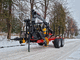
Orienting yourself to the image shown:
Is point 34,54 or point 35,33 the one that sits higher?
point 35,33

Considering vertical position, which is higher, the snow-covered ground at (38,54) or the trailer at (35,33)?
the trailer at (35,33)

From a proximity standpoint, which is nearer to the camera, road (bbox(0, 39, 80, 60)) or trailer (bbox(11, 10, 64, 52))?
road (bbox(0, 39, 80, 60))

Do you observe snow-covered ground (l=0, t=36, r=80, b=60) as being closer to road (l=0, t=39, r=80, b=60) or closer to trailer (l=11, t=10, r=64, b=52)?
road (l=0, t=39, r=80, b=60)

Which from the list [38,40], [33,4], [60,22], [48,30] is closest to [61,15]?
[60,22]

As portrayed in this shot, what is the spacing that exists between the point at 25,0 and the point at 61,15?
1817cm

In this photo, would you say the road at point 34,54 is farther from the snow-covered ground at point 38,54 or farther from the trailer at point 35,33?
the trailer at point 35,33

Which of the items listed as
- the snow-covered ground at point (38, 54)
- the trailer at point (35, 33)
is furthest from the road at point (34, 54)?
the trailer at point (35, 33)

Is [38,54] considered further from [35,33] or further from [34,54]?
[35,33]

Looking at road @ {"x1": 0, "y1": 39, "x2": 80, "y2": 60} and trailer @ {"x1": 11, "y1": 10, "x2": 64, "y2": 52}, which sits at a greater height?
trailer @ {"x1": 11, "y1": 10, "x2": 64, "y2": 52}

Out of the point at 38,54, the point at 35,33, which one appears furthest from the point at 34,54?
the point at 35,33

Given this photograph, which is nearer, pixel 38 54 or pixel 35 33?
pixel 38 54

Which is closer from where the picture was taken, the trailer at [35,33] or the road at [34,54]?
the road at [34,54]

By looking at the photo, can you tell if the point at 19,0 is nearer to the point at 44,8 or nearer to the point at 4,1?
the point at 4,1

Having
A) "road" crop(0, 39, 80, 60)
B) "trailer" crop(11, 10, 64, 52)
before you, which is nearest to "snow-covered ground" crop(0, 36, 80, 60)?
Result: "road" crop(0, 39, 80, 60)
